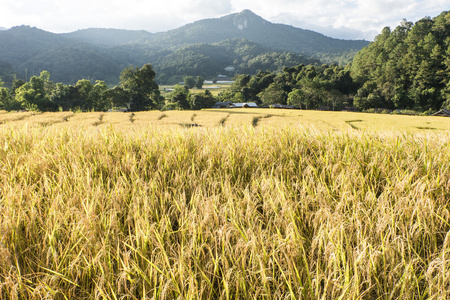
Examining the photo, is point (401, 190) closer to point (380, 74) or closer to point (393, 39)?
point (380, 74)

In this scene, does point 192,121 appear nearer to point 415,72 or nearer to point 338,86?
point 338,86

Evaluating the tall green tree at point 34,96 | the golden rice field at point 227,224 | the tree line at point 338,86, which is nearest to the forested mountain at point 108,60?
the tall green tree at point 34,96

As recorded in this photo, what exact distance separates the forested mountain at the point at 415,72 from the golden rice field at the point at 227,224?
57.9 m

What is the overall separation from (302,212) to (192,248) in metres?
0.65

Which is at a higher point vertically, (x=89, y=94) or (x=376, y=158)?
(x=89, y=94)

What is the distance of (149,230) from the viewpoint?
1.04 meters

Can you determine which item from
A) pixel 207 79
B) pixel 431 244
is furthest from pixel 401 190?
pixel 207 79

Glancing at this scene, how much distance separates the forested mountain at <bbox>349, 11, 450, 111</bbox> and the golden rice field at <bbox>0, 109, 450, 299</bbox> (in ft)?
190

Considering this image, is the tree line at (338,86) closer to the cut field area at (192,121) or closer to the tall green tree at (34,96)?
the tall green tree at (34,96)

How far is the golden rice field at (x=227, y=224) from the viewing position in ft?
2.94

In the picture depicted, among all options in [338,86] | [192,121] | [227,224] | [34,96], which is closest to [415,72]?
[338,86]

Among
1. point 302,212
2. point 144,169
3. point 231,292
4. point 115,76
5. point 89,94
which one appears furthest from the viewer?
point 115,76

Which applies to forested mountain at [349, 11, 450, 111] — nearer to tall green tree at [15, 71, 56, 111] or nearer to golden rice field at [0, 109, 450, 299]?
golden rice field at [0, 109, 450, 299]

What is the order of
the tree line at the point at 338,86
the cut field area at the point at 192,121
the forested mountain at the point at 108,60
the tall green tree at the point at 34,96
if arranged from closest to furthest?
the cut field area at the point at 192,121 → the tall green tree at the point at 34,96 → the tree line at the point at 338,86 → the forested mountain at the point at 108,60
